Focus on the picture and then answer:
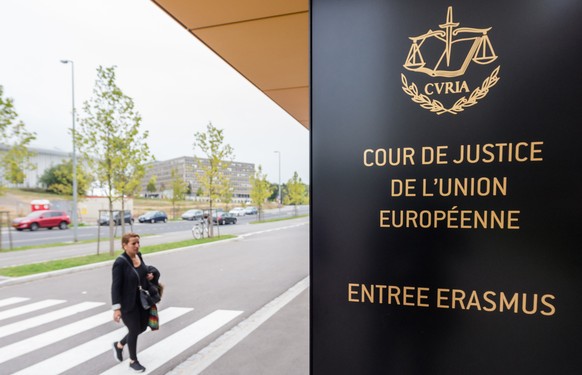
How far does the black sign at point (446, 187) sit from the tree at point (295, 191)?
48843 mm

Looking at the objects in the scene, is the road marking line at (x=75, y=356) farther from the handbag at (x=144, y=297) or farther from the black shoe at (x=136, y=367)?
the handbag at (x=144, y=297)

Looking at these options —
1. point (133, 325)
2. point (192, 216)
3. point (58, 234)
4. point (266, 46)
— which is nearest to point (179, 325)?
point (133, 325)

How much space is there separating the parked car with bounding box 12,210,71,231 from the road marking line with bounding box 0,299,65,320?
25.2m

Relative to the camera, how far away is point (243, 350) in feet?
15.9

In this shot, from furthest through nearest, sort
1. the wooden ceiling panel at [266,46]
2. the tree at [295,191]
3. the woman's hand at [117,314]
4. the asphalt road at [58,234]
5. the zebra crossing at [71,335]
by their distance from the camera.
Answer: the tree at [295,191] < the asphalt road at [58,234] < the zebra crossing at [71,335] < the woman's hand at [117,314] < the wooden ceiling panel at [266,46]

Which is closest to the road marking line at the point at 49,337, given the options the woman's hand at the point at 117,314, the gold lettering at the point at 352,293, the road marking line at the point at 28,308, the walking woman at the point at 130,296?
the road marking line at the point at 28,308

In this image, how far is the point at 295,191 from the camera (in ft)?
169

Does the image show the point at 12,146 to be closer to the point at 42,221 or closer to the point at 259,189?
the point at 42,221

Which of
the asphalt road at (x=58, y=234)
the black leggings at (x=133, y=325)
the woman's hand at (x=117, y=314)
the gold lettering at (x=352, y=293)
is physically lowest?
the asphalt road at (x=58, y=234)

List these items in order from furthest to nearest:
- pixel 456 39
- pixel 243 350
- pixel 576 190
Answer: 1. pixel 243 350
2. pixel 456 39
3. pixel 576 190

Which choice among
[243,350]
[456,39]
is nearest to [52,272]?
[243,350]

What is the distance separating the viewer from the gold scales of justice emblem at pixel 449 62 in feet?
5.22

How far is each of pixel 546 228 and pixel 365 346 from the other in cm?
102

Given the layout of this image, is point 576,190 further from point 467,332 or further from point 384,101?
point 384,101
